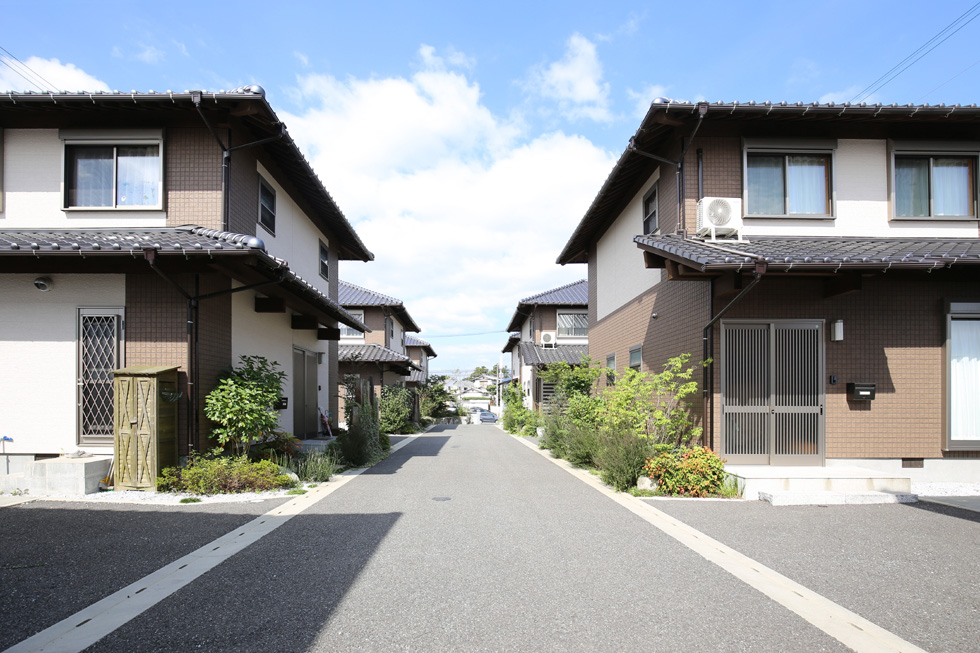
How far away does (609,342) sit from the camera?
15.5 metres

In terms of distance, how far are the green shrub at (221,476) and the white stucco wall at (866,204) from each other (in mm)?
9578

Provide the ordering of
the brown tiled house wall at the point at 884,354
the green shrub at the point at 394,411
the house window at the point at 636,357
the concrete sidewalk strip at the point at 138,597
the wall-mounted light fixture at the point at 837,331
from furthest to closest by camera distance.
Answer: the green shrub at the point at 394,411 < the house window at the point at 636,357 < the brown tiled house wall at the point at 884,354 < the wall-mounted light fixture at the point at 837,331 < the concrete sidewalk strip at the point at 138,597

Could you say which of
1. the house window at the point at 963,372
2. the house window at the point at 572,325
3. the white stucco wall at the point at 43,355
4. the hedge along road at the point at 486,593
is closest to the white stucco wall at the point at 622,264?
the house window at the point at 963,372

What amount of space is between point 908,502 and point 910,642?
206 inches

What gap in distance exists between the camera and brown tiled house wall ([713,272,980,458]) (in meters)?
8.93

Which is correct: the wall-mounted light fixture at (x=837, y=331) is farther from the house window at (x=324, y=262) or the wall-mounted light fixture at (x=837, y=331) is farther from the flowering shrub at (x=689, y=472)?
the house window at (x=324, y=262)

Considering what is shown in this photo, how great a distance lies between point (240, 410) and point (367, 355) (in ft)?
53.2

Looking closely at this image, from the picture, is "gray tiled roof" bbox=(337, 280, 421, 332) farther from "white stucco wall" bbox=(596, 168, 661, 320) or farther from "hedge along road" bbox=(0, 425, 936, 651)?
"hedge along road" bbox=(0, 425, 936, 651)

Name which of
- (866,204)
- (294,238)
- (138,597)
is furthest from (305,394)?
A: (866,204)

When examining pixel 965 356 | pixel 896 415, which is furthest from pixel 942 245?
pixel 896 415

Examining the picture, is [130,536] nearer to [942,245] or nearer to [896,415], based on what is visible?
[896,415]

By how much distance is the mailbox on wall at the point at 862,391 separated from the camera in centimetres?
884

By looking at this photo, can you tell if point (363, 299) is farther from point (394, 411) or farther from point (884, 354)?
point (884, 354)

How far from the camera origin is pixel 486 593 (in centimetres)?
437
